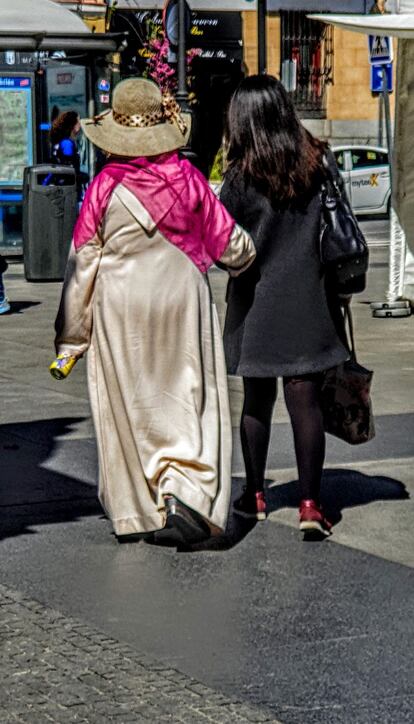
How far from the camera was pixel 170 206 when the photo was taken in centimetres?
639

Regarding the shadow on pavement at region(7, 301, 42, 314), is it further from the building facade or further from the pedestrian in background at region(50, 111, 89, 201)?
the building facade

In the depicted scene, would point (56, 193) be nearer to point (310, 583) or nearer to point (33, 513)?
point (33, 513)

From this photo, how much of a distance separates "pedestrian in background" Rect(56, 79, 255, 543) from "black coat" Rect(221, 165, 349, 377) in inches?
5.7

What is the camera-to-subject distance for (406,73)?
13.2 metres

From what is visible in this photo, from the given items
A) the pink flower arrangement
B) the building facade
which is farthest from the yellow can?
the building facade

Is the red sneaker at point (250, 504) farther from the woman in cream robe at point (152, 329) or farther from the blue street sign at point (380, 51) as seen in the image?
the blue street sign at point (380, 51)

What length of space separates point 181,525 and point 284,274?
111 centimetres

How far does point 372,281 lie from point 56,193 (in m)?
3.61

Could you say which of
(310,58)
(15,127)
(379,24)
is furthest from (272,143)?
(310,58)

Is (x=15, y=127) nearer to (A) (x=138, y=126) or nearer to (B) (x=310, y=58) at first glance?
(A) (x=138, y=126)

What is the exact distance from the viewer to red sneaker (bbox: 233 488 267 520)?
270 inches

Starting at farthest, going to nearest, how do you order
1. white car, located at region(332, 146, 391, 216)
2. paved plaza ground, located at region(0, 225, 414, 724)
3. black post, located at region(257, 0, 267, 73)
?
white car, located at region(332, 146, 391, 216)
black post, located at region(257, 0, 267, 73)
paved plaza ground, located at region(0, 225, 414, 724)

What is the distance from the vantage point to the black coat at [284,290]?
6.56 meters

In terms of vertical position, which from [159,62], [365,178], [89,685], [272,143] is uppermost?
[272,143]
